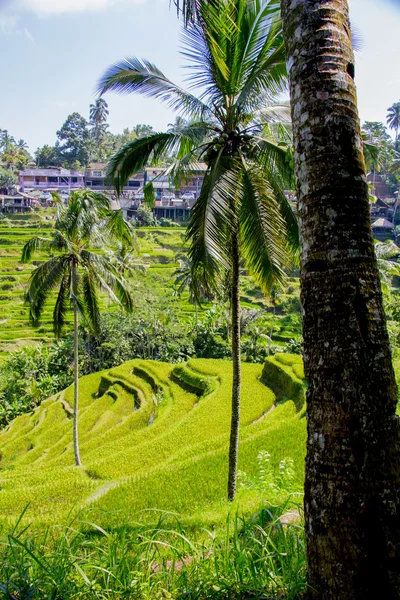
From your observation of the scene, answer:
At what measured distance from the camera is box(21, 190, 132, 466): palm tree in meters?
13.1

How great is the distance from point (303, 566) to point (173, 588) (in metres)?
0.59

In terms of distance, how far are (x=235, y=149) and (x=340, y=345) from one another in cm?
554

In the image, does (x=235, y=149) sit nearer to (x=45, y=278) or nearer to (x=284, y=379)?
(x=45, y=278)

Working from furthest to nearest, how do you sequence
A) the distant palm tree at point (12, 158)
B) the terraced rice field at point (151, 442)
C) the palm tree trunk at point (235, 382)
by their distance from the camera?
1. the distant palm tree at point (12, 158)
2. the terraced rice field at point (151, 442)
3. the palm tree trunk at point (235, 382)

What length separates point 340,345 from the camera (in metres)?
1.93

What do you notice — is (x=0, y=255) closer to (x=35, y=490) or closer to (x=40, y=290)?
(x=40, y=290)

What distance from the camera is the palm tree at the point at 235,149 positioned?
245 inches

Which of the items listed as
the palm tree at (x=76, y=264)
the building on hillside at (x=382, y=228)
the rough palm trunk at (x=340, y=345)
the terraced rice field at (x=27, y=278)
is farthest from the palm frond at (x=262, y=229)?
the building on hillside at (x=382, y=228)

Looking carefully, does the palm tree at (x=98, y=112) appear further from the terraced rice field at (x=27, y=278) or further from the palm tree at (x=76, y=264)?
the palm tree at (x=76, y=264)

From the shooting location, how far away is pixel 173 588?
6.90ft

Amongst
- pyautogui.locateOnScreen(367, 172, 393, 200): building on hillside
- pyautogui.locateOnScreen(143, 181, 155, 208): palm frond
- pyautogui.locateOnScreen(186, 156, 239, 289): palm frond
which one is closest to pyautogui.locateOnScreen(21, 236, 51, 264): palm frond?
pyautogui.locateOnScreen(143, 181, 155, 208): palm frond

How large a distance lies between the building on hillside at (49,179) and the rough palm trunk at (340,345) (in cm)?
6890

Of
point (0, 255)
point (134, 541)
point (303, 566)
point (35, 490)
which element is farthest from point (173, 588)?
point (0, 255)

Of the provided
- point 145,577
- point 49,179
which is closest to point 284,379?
point 145,577
